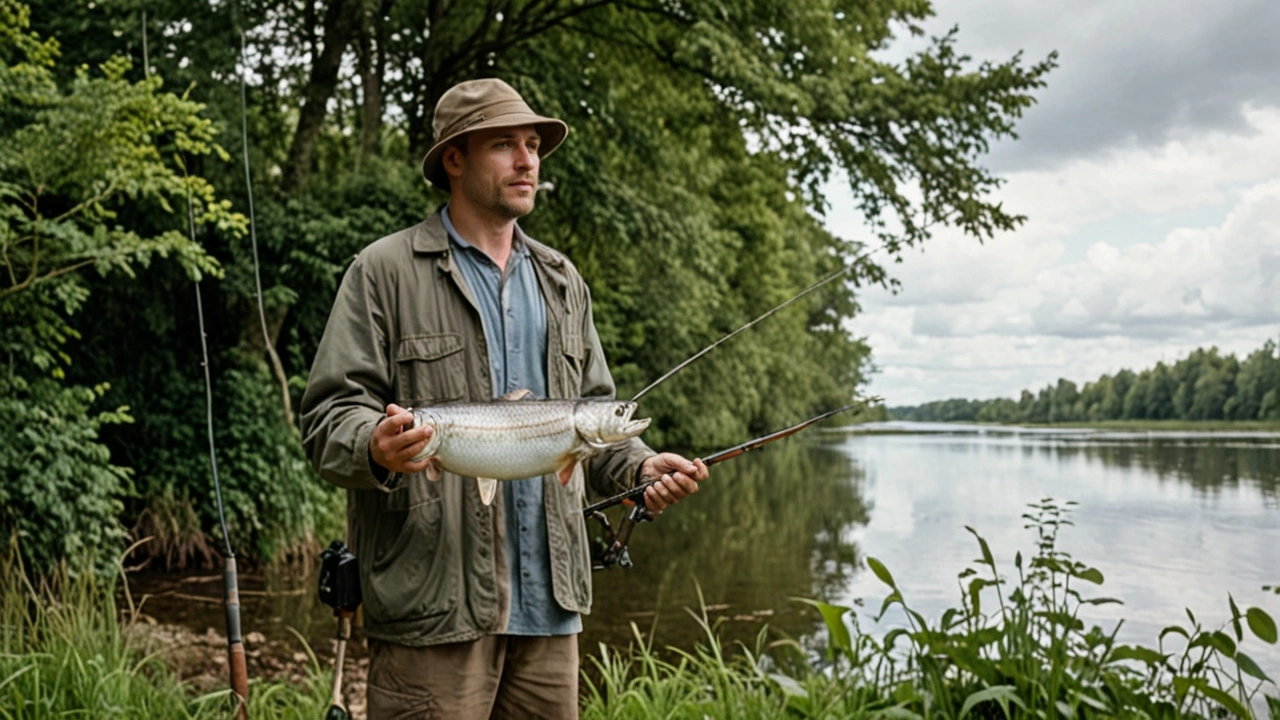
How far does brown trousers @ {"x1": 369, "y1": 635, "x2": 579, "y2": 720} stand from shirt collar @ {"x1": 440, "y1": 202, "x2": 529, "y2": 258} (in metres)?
0.94

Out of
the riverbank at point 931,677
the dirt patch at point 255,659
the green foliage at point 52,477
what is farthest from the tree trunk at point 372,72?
the riverbank at point 931,677

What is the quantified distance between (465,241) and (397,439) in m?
0.75

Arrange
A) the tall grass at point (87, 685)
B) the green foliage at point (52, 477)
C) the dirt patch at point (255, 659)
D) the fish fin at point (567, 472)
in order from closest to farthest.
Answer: the fish fin at point (567, 472), the tall grass at point (87, 685), the dirt patch at point (255, 659), the green foliage at point (52, 477)

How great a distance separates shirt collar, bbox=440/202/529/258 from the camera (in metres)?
2.81

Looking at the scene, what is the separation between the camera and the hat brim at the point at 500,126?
8.77 ft

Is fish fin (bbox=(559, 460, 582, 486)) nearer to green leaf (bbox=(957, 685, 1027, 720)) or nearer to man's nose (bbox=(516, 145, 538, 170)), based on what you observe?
man's nose (bbox=(516, 145, 538, 170))

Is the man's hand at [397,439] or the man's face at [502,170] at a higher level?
the man's face at [502,170]

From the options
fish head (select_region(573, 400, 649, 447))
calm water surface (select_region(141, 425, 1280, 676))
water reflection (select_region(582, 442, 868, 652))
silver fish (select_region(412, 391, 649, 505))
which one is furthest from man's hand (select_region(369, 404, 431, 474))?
water reflection (select_region(582, 442, 868, 652))

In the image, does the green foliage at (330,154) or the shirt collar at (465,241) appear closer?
the shirt collar at (465,241)

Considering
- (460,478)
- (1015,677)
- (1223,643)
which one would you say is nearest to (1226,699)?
(1223,643)

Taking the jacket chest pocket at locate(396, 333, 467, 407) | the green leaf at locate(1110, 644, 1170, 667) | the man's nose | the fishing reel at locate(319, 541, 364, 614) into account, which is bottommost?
the green leaf at locate(1110, 644, 1170, 667)

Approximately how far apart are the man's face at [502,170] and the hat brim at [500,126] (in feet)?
0.13

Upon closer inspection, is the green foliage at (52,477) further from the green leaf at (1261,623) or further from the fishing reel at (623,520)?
the green leaf at (1261,623)

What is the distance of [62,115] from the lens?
6.94 m
